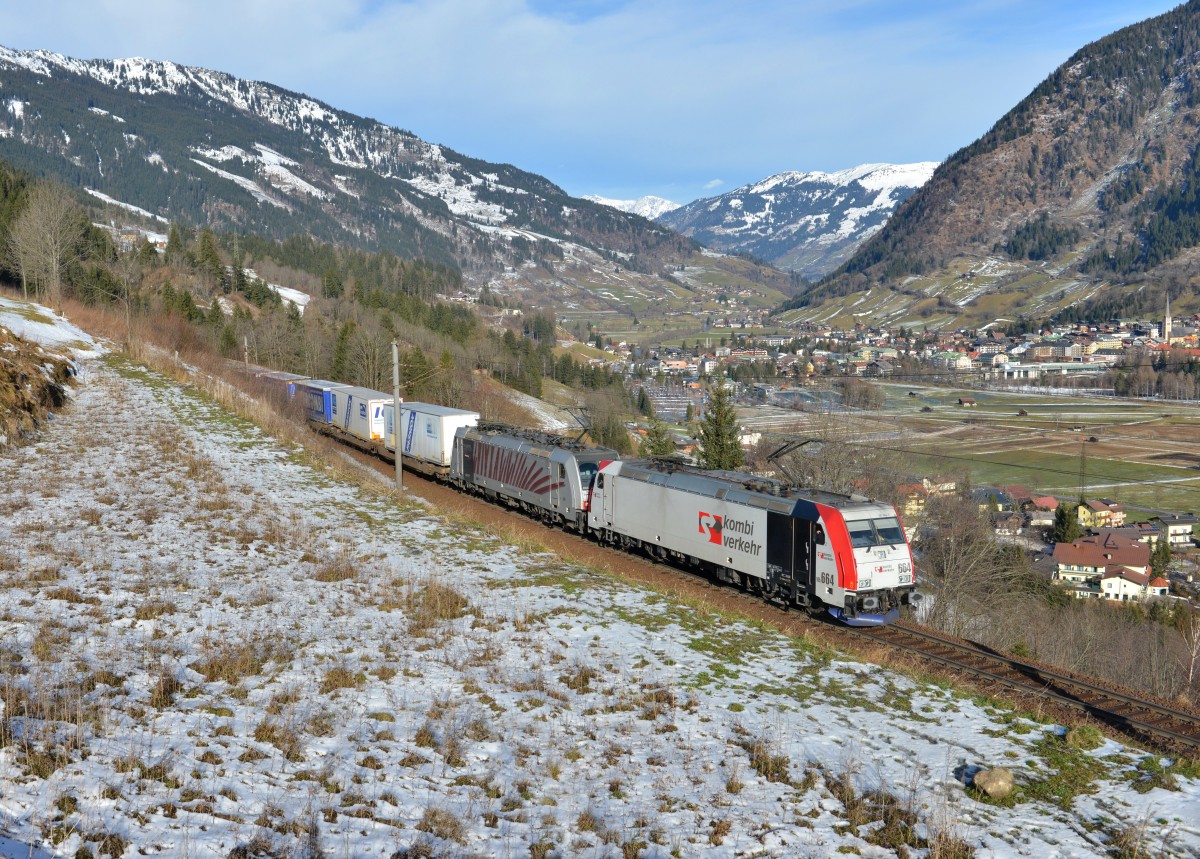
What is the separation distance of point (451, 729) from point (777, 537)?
13091 millimetres

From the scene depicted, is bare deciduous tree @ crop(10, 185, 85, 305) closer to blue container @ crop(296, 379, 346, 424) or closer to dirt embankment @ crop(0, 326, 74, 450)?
blue container @ crop(296, 379, 346, 424)

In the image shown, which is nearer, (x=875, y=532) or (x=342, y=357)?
(x=875, y=532)

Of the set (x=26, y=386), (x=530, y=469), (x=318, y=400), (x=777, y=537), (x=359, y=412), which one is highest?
(x=26, y=386)

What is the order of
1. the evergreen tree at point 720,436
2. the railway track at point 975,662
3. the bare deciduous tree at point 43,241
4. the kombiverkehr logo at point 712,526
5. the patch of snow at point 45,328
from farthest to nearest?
the bare deciduous tree at point 43,241
the evergreen tree at point 720,436
the patch of snow at point 45,328
the kombiverkehr logo at point 712,526
the railway track at point 975,662


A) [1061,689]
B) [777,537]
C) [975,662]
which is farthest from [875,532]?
[1061,689]

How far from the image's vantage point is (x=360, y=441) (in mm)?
48906

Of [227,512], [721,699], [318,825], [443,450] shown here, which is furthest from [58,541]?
[443,450]

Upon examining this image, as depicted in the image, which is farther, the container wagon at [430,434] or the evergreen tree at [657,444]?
the evergreen tree at [657,444]

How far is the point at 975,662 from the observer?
1792 centimetres

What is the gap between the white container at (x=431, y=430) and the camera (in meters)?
40.6

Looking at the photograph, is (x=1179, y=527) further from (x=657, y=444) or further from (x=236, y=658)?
(x=236, y=658)

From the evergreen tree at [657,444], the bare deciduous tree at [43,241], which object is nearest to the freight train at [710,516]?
the evergreen tree at [657,444]

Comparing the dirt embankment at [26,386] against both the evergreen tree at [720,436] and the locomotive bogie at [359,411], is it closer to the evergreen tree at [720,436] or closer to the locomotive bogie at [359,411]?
the locomotive bogie at [359,411]

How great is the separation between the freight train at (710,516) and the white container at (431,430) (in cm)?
14
